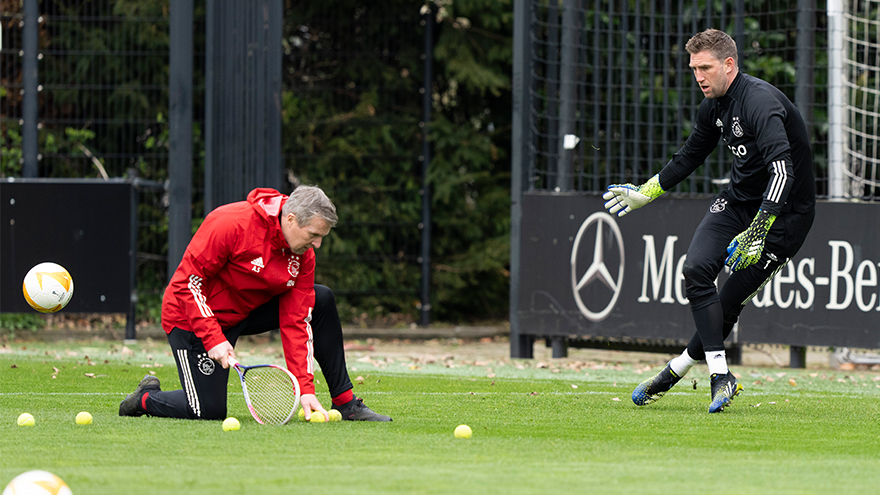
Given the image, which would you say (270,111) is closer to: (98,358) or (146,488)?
(98,358)

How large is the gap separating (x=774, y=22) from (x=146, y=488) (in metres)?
12.4

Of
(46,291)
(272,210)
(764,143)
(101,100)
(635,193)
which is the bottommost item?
(46,291)

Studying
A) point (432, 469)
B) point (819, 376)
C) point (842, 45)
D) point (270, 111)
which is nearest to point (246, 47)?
point (270, 111)

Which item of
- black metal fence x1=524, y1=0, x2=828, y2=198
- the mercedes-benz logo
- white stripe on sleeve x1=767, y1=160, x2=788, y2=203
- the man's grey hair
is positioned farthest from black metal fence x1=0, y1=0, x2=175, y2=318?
white stripe on sleeve x1=767, y1=160, x2=788, y2=203

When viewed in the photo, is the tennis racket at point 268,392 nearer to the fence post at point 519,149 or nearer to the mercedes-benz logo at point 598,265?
the mercedes-benz logo at point 598,265

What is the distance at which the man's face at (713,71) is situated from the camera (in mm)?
5930

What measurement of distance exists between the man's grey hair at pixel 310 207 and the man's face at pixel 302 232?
2 centimetres

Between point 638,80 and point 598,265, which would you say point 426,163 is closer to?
point 638,80

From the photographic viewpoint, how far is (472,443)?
4.73 metres

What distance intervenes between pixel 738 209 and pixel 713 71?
0.80 m

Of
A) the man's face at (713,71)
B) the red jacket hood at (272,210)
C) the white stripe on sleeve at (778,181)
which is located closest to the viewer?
the red jacket hood at (272,210)

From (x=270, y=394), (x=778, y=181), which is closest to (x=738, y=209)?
(x=778, y=181)

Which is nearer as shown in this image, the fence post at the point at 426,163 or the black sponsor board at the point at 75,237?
the black sponsor board at the point at 75,237

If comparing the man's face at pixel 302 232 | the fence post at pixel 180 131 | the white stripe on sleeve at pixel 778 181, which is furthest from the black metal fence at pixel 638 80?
the man's face at pixel 302 232
